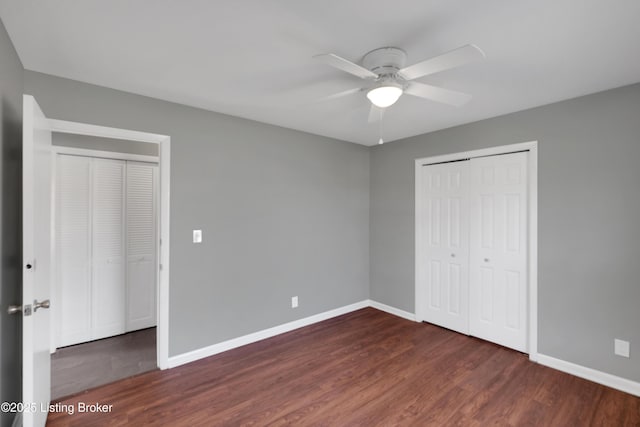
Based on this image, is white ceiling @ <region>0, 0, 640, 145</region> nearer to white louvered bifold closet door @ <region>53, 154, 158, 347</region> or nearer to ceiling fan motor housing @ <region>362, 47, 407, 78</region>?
ceiling fan motor housing @ <region>362, 47, 407, 78</region>

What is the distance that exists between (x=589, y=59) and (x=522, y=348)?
2.60m

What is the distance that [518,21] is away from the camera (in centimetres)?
156

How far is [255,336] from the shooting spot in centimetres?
326

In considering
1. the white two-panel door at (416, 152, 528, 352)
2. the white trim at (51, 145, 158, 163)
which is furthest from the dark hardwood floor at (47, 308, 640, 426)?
the white trim at (51, 145, 158, 163)

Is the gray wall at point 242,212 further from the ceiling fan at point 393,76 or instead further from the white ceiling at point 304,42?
the ceiling fan at point 393,76

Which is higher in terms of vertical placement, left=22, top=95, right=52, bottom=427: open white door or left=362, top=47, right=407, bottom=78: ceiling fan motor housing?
left=362, top=47, right=407, bottom=78: ceiling fan motor housing

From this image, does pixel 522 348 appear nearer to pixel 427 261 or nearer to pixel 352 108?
pixel 427 261

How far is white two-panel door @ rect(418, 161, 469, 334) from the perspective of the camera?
345 cm

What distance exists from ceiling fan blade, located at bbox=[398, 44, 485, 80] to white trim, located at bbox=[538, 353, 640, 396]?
2.83 metres

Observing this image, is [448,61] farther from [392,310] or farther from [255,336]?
[392,310]

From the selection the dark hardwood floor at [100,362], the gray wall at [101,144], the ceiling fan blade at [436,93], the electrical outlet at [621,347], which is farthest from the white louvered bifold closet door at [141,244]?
the electrical outlet at [621,347]

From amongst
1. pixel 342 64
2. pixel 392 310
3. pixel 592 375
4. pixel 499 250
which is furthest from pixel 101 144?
pixel 592 375

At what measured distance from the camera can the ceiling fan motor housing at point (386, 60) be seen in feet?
5.83

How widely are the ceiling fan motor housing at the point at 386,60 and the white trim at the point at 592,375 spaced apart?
2.92m
